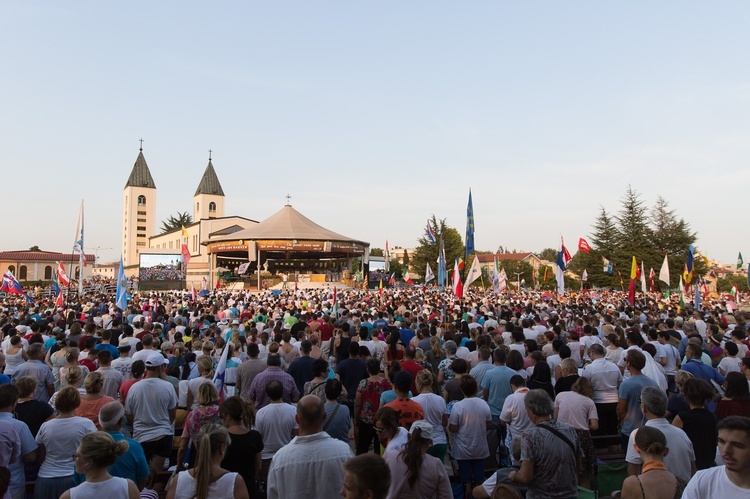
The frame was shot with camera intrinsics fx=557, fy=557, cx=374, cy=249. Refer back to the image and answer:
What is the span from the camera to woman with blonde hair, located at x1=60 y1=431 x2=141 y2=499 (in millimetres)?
3309

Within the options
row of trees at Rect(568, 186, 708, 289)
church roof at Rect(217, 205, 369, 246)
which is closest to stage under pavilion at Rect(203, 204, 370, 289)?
church roof at Rect(217, 205, 369, 246)

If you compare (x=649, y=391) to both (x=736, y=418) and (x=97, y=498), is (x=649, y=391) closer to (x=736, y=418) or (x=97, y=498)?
(x=736, y=418)

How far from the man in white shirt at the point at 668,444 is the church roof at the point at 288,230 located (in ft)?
180

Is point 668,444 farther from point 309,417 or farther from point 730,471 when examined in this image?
point 309,417

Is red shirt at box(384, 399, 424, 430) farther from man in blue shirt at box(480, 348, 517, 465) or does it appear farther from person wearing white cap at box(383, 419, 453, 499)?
man in blue shirt at box(480, 348, 517, 465)

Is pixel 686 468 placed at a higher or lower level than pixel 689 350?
lower

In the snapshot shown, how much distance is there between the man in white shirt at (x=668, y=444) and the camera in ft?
13.8

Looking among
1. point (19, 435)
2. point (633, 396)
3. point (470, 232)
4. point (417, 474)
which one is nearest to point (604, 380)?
point (633, 396)

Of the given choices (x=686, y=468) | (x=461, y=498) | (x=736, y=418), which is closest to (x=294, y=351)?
(x=461, y=498)

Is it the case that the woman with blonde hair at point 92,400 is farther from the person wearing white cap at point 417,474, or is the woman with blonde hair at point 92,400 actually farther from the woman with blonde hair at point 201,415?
the person wearing white cap at point 417,474

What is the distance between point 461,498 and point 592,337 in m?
5.31

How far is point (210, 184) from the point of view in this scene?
98.7 meters

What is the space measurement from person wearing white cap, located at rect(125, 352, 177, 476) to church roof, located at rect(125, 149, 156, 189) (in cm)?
10106

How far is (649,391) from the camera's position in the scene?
14.3 ft
